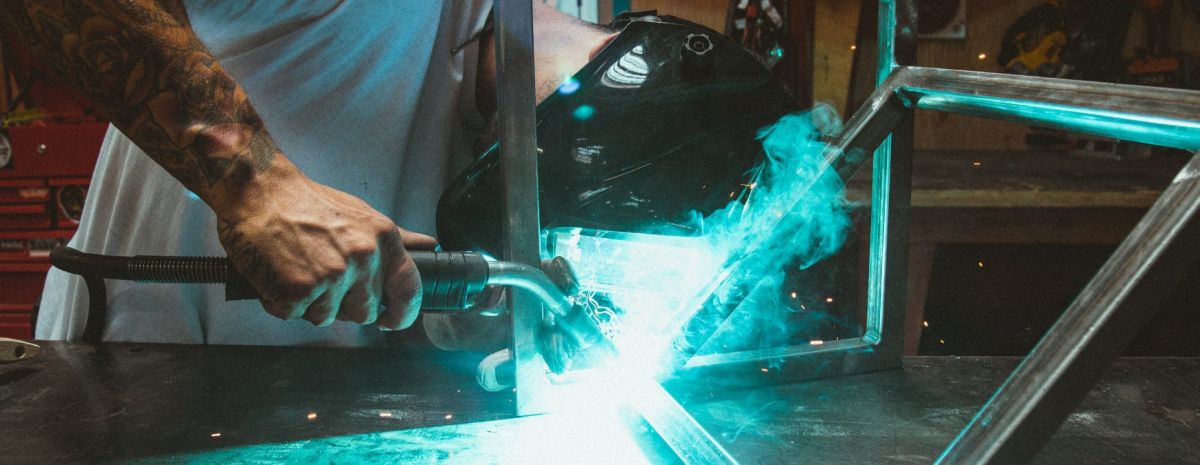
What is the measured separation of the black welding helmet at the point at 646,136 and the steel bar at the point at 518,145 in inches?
6.6

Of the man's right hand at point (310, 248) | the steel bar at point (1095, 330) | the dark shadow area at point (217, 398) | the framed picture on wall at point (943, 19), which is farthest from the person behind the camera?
the framed picture on wall at point (943, 19)

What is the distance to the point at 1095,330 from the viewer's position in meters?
0.42

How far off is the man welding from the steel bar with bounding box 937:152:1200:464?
1.55ft

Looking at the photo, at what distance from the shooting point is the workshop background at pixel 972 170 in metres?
1.81

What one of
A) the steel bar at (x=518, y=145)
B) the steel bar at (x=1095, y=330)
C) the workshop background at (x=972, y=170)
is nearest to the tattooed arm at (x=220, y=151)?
the steel bar at (x=518, y=145)

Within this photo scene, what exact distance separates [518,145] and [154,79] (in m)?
0.31

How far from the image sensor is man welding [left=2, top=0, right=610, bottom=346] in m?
0.58

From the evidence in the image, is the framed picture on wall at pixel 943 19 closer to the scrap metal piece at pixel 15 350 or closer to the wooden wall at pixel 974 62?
the wooden wall at pixel 974 62

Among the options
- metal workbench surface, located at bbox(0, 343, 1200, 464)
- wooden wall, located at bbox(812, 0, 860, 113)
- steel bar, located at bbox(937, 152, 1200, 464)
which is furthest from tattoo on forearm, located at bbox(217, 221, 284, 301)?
wooden wall, located at bbox(812, 0, 860, 113)

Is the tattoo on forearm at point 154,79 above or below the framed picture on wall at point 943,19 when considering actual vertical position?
above

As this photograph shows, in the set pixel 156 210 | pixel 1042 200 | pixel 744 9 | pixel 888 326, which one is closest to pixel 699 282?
pixel 888 326

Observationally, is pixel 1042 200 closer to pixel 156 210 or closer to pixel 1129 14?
pixel 1129 14

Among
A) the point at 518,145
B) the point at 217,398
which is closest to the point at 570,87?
the point at 518,145

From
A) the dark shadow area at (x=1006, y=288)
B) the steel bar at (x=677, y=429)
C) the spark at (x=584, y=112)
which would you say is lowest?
the dark shadow area at (x=1006, y=288)
